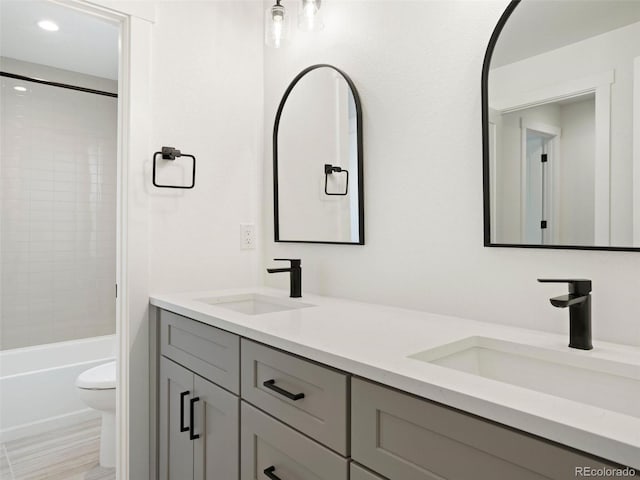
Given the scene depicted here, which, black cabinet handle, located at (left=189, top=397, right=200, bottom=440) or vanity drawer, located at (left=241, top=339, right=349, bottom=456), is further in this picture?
black cabinet handle, located at (left=189, top=397, right=200, bottom=440)

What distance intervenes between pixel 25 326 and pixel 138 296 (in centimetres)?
189

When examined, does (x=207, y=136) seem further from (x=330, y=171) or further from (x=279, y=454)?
(x=279, y=454)

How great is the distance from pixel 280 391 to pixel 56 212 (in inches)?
113

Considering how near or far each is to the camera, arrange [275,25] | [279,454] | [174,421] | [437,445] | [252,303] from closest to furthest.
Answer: [437,445] → [279,454] → [174,421] → [275,25] → [252,303]

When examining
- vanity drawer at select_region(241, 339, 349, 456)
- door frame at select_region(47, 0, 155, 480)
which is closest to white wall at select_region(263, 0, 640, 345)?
vanity drawer at select_region(241, 339, 349, 456)

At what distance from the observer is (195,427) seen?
1.43 metres

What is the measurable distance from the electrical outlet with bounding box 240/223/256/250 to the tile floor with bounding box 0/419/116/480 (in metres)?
1.28

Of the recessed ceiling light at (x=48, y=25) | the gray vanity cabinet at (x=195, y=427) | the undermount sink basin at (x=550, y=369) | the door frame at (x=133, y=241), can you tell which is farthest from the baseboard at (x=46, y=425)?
the undermount sink basin at (x=550, y=369)

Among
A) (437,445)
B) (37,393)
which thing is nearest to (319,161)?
(437,445)

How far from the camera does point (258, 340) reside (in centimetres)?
113

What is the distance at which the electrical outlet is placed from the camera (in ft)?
6.81

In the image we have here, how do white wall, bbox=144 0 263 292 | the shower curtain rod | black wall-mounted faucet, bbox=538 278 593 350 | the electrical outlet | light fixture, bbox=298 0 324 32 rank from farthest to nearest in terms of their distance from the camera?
the shower curtain rod < the electrical outlet < white wall, bbox=144 0 263 292 < light fixture, bbox=298 0 324 32 < black wall-mounted faucet, bbox=538 278 593 350

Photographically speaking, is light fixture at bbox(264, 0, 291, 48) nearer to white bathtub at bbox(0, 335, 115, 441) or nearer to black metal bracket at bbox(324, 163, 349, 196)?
black metal bracket at bbox(324, 163, 349, 196)

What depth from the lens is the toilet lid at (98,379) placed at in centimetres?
221
